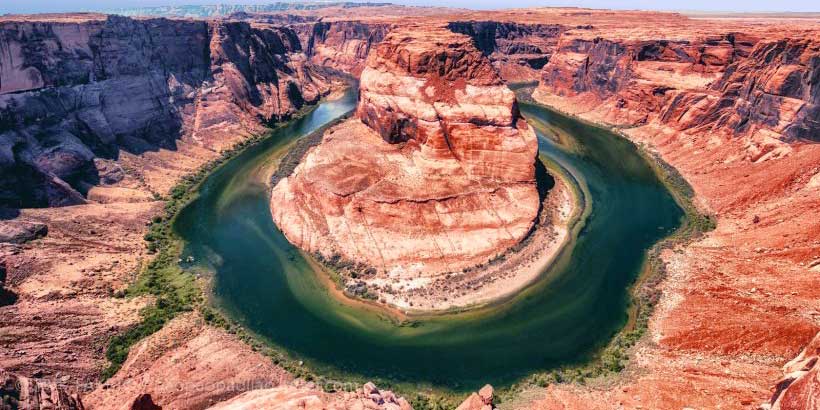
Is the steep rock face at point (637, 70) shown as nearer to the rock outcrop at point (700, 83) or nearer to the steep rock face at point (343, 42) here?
the rock outcrop at point (700, 83)

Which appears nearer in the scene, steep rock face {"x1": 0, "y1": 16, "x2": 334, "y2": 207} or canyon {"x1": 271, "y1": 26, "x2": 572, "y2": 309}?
canyon {"x1": 271, "y1": 26, "x2": 572, "y2": 309}

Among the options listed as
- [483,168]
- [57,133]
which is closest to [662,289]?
[483,168]

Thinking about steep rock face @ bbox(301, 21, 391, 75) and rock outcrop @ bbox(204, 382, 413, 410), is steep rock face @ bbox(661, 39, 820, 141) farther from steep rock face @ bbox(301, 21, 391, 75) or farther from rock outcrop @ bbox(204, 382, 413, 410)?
steep rock face @ bbox(301, 21, 391, 75)

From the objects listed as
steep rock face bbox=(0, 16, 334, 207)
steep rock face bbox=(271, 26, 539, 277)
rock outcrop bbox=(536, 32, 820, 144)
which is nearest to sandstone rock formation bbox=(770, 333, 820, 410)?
steep rock face bbox=(271, 26, 539, 277)

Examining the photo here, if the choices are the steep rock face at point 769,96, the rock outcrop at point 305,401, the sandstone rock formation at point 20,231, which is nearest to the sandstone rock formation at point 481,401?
the rock outcrop at point 305,401

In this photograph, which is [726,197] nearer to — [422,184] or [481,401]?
[422,184]

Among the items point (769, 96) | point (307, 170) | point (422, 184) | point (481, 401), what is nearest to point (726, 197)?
point (769, 96)

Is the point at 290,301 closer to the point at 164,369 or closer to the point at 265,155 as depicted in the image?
the point at 164,369
